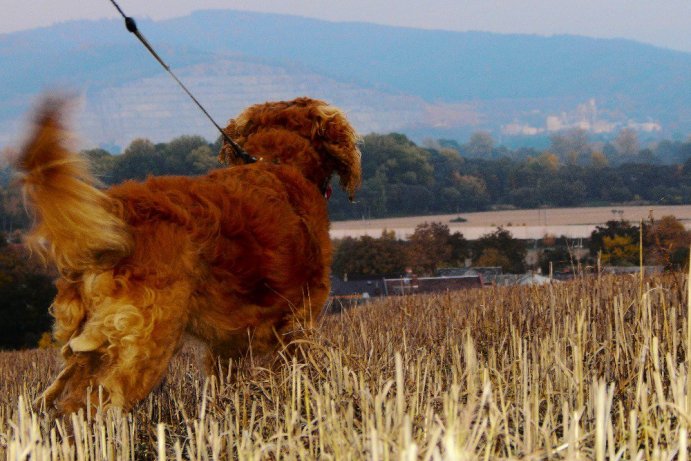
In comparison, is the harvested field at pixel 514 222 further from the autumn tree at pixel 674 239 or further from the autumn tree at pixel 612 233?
the autumn tree at pixel 674 239

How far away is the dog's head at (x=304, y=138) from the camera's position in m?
6.12

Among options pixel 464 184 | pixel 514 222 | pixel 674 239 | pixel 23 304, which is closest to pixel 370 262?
pixel 23 304

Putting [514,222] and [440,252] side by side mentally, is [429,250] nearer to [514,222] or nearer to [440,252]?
[440,252]

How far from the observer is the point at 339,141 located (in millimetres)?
6434

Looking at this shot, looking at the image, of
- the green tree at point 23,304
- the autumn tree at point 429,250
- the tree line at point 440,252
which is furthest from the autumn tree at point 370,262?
the green tree at point 23,304

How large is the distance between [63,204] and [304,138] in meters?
2.47

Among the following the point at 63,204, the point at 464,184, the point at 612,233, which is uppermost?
the point at 464,184

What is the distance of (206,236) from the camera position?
177 inches

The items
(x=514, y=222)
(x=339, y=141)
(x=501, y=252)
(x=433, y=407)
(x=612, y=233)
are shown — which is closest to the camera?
(x=433, y=407)

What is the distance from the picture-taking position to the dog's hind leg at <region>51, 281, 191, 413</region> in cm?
410

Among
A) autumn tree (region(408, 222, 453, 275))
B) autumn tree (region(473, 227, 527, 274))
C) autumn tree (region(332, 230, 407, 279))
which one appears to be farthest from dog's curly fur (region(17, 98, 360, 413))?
autumn tree (region(332, 230, 407, 279))

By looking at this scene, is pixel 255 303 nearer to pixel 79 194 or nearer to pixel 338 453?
pixel 79 194

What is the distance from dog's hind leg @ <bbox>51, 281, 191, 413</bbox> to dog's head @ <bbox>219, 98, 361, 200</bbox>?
202 cm

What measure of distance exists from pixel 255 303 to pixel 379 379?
1.25m
